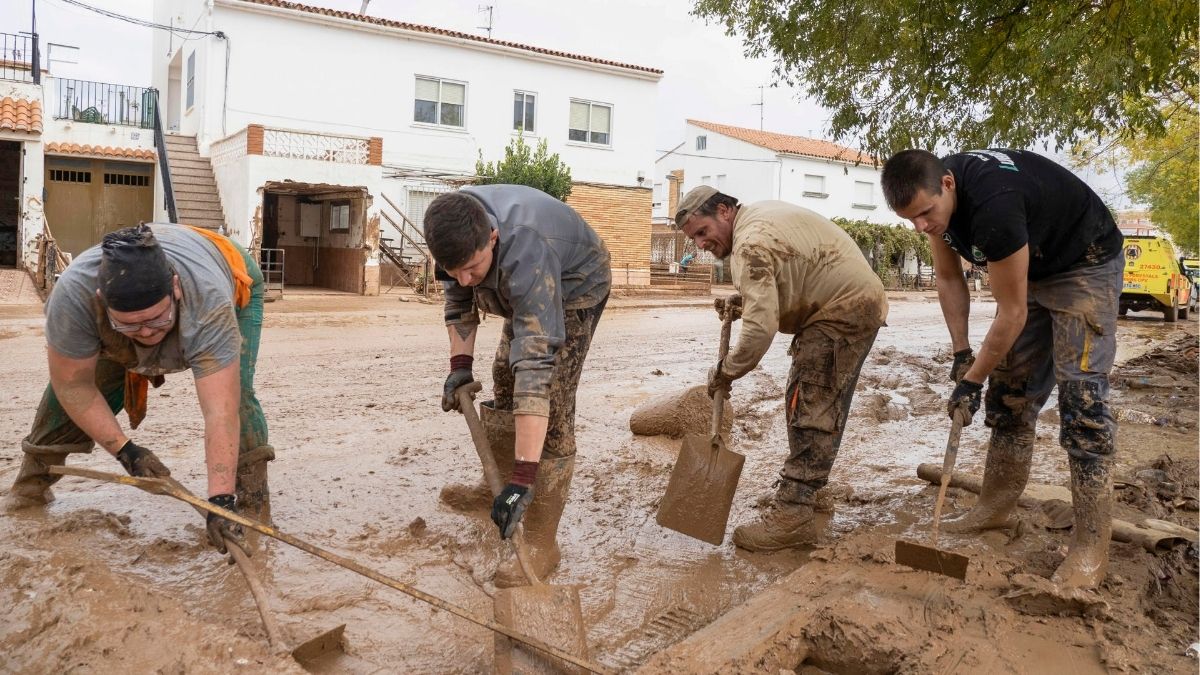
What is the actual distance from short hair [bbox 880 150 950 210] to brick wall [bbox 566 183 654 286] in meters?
18.1

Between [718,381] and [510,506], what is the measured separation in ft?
4.48

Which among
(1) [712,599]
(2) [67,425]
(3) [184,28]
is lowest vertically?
(1) [712,599]

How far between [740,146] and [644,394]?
27534mm

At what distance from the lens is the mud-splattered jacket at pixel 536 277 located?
3.03 metres

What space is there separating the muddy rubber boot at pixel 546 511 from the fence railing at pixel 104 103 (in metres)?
18.3

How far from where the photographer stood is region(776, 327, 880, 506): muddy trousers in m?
3.93

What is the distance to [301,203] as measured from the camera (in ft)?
62.7

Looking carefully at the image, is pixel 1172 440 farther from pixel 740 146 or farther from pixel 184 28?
pixel 740 146

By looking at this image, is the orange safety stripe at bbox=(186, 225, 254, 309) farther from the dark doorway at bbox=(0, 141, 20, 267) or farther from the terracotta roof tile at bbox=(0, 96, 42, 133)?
the dark doorway at bbox=(0, 141, 20, 267)

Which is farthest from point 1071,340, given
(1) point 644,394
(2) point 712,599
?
(1) point 644,394

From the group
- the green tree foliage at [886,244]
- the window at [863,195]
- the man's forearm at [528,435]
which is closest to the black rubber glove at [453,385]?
the man's forearm at [528,435]

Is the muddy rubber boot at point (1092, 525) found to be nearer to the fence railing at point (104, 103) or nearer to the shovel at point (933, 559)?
the shovel at point (933, 559)

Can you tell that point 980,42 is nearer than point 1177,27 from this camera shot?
No

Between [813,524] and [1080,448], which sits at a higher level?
[1080,448]
